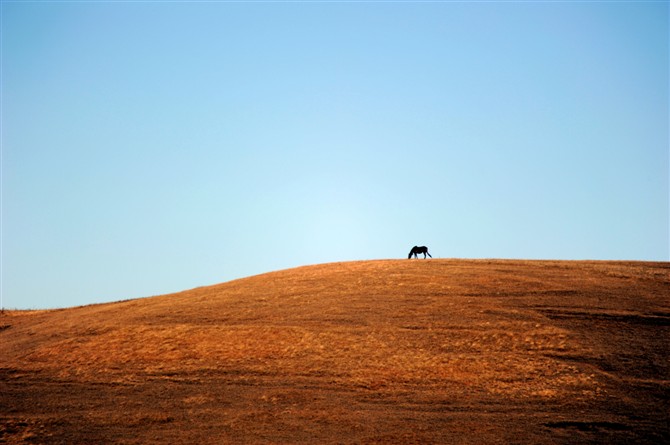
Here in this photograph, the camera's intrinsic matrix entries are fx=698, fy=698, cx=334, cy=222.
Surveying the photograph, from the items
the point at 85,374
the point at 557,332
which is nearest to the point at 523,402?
the point at 557,332

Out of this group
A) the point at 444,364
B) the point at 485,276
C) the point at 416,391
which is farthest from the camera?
the point at 485,276

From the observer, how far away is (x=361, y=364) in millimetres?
29172

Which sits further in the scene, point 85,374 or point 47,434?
point 85,374

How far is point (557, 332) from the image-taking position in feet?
104

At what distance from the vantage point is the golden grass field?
24516 mm

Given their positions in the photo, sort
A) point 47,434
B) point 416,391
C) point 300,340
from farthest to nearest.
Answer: point 300,340, point 416,391, point 47,434

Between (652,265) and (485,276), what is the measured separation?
12971 millimetres

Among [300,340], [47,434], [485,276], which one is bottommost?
[47,434]

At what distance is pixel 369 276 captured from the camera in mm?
41625

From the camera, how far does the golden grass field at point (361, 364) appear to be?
80.4ft

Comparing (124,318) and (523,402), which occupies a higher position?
(124,318)

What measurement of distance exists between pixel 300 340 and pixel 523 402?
10392mm

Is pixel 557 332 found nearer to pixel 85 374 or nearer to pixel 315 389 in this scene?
pixel 315 389

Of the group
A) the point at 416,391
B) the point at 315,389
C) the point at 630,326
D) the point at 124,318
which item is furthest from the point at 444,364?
the point at 124,318
